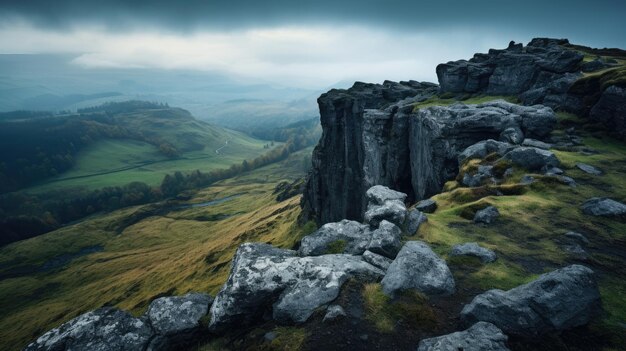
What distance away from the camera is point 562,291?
1523 centimetres

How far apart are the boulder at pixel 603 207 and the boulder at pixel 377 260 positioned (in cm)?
2015

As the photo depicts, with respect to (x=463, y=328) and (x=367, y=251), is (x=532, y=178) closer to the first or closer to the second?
(x=367, y=251)

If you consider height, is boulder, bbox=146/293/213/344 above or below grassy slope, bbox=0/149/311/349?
above

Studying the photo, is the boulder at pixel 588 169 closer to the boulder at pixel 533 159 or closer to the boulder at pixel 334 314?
the boulder at pixel 533 159

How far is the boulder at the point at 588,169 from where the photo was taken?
35.5 metres

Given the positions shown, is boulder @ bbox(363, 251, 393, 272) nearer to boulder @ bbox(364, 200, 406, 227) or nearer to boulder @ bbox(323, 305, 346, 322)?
boulder @ bbox(323, 305, 346, 322)

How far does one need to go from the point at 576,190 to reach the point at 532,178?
4130mm

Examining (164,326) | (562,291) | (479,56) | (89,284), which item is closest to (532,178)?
(562,291)

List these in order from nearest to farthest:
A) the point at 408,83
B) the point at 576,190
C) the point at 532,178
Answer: the point at 576,190, the point at 532,178, the point at 408,83

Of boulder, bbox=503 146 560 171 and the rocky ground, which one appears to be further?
boulder, bbox=503 146 560 171

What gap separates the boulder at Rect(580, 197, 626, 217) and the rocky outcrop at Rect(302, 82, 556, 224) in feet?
68.1

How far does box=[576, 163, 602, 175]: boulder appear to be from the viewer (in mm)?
35503

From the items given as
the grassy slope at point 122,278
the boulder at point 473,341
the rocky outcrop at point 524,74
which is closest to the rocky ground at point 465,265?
the boulder at point 473,341

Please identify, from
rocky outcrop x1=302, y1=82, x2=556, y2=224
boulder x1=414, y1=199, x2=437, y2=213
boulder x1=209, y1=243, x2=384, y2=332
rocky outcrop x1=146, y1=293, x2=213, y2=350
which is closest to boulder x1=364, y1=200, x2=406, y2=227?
boulder x1=414, y1=199, x2=437, y2=213
